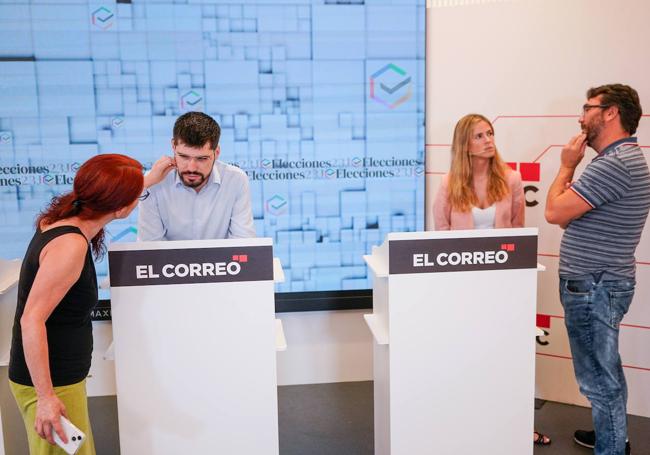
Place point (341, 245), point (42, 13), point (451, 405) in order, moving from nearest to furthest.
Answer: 1. point (451, 405)
2. point (42, 13)
3. point (341, 245)

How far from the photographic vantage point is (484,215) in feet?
10.6

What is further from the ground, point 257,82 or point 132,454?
point 257,82

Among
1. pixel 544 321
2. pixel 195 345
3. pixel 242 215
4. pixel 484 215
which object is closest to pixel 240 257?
pixel 195 345

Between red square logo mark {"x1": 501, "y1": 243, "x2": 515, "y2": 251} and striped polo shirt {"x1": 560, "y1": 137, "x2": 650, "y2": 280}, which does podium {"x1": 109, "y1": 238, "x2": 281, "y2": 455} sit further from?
striped polo shirt {"x1": 560, "y1": 137, "x2": 650, "y2": 280}

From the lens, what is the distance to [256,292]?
245 cm

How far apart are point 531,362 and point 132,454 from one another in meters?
1.55

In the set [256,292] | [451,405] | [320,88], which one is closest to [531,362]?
[451,405]

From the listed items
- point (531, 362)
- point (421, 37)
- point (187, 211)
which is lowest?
point (531, 362)

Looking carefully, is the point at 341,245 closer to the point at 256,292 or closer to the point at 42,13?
the point at 256,292

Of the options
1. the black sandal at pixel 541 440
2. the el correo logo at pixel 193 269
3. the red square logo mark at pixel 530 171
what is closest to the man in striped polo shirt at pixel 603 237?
the black sandal at pixel 541 440

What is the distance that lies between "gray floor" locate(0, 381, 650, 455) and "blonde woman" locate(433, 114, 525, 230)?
1181mm

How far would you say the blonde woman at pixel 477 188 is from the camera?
3.22 meters

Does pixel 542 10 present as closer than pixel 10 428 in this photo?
No

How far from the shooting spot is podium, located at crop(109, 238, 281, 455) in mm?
2404
